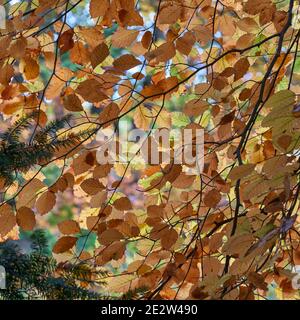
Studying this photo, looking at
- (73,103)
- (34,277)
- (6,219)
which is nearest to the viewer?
(34,277)

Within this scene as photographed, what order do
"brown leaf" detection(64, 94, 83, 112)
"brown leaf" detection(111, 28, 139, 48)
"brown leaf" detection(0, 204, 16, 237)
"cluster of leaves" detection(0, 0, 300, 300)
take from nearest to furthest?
1. "cluster of leaves" detection(0, 0, 300, 300)
2. "brown leaf" detection(0, 204, 16, 237)
3. "brown leaf" detection(64, 94, 83, 112)
4. "brown leaf" detection(111, 28, 139, 48)

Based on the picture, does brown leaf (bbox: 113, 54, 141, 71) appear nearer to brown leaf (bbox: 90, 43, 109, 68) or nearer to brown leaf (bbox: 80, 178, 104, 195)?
brown leaf (bbox: 90, 43, 109, 68)

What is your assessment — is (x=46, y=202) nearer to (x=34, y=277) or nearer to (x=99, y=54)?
(x=99, y=54)

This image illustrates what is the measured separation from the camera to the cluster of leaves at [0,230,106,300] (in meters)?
1.06

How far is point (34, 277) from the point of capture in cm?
106

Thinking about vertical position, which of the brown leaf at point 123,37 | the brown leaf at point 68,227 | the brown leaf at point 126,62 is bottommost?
the brown leaf at point 68,227

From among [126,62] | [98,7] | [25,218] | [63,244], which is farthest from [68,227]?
[98,7]

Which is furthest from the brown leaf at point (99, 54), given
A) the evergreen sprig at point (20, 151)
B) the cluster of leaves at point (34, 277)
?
the cluster of leaves at point (34, 277)

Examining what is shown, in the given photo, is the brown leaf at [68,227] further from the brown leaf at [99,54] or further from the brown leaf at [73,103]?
the brown leaf at [99,54]

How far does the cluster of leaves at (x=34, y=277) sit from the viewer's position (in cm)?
106

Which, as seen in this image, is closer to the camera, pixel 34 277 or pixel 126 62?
pixel 34 277

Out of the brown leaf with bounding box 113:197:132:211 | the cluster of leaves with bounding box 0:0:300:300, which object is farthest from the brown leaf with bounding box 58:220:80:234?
the brown leaf with bounding box 113:197:132:211
